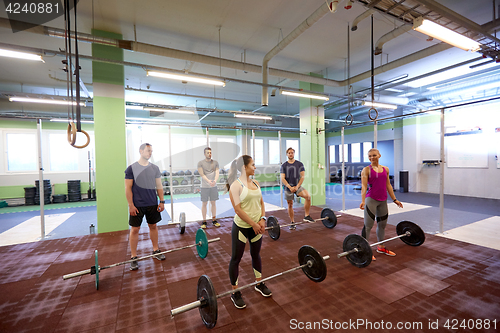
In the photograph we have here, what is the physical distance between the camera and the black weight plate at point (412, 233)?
3139mm

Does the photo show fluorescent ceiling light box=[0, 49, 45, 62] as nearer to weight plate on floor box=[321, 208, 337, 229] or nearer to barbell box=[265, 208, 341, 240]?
barbell box=[265, 208, 341, 240]

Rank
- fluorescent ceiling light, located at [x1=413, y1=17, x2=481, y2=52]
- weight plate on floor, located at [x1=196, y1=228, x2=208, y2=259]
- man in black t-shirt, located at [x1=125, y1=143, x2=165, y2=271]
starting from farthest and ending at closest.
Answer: weight plate on floor, located at [x1=196, y1=228, x2=208, y2=259] → man in black t-shirt, located at [x1=125, y1=143, x2=165, y2=271] → fluorescent ceiling light, located at [x1=413, y1=17, x2=481, y2=52]

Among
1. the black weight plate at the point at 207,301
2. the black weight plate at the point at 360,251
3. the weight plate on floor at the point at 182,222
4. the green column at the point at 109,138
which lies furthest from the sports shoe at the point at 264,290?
the green column at the point at 109,138

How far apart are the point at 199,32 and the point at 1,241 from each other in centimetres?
510

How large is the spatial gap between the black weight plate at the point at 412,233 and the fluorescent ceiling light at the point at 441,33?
251cm

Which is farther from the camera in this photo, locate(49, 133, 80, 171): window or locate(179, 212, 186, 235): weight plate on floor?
locate(49, 133, 80, 171): window

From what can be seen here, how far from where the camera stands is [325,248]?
3.24 m

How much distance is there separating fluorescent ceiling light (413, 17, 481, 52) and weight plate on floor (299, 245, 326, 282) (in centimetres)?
273

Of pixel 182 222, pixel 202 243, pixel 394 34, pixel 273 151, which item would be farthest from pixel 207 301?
pixel 273 151

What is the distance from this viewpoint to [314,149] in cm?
652

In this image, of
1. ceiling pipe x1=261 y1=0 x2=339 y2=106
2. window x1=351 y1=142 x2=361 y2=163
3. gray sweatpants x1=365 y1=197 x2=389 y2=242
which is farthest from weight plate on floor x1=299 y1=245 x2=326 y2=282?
window x1=351 y1=142 x2=361 y2=163

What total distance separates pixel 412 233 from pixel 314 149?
365 centimetres

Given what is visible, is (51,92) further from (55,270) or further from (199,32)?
(55,270)

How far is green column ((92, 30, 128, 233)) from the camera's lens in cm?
411
